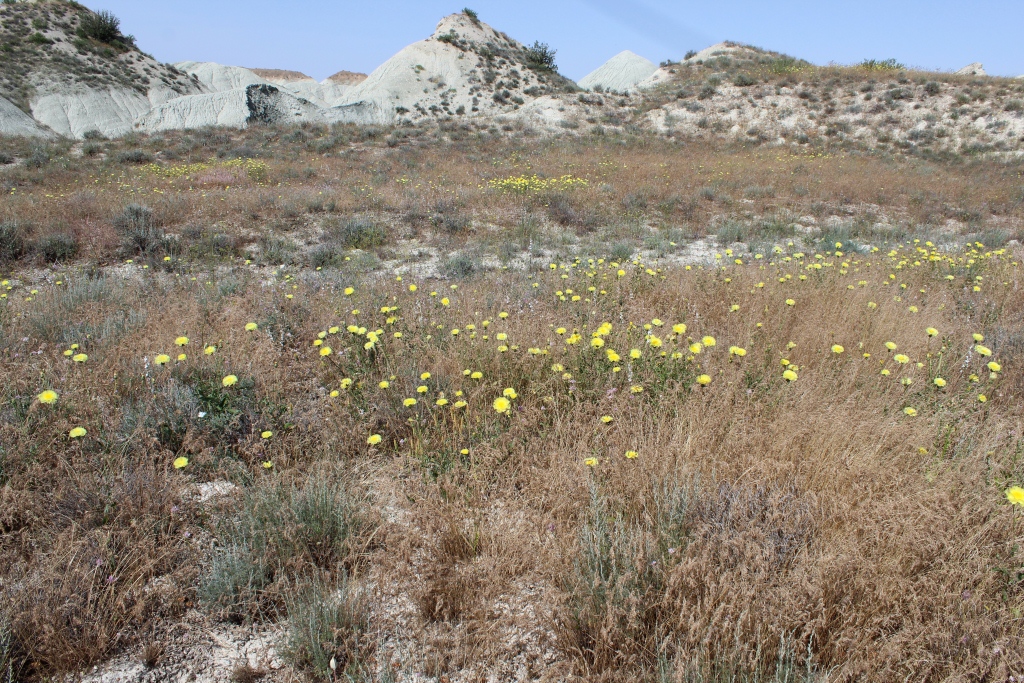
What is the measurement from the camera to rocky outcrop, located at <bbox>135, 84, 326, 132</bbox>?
30094mm

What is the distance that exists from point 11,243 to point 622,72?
53795 mm

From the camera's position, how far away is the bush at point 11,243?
26.4ft

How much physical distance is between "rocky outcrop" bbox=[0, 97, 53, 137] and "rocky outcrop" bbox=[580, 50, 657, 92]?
1620 inches

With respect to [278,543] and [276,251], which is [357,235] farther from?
[278,543]

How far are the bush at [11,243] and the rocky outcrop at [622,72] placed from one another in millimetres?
48509

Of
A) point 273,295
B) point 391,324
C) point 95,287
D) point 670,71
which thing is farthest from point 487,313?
point 670,71

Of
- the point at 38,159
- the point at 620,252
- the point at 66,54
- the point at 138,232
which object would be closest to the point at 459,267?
the point at 620,252

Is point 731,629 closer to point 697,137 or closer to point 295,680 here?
point 295,680

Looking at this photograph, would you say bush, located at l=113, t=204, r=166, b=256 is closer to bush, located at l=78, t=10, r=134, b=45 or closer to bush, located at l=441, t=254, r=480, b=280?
bush, located at l=441, t=254, r=480, b=280

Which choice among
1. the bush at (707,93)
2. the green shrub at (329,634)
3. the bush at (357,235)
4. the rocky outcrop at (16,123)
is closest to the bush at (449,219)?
the bush at (357,235)

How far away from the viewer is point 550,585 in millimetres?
2086

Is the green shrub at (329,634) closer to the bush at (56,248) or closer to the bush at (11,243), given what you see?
the bush at (56,248)

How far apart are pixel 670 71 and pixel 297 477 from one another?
130 feet

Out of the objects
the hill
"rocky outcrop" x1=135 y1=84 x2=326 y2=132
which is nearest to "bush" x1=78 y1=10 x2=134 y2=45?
the hill
